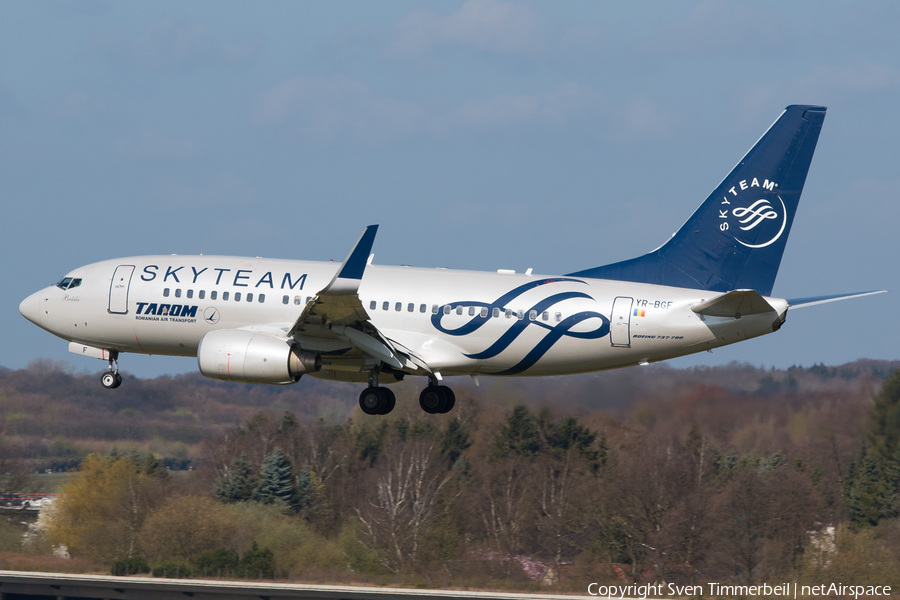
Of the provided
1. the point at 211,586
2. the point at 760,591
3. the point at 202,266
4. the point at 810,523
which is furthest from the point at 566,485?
the point at 202,266

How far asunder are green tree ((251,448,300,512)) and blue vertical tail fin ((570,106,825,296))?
49.3 meters

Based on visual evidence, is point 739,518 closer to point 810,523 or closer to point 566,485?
point 810,523

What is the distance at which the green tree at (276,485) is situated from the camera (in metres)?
79.6

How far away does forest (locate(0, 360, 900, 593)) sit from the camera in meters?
61.1

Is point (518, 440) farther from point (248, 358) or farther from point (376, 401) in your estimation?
point (248, 358)

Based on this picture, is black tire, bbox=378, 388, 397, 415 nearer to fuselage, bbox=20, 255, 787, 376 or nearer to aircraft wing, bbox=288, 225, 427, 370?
aircraft wing, bbox=288, 225, 427, 370

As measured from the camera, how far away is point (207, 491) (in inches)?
3157

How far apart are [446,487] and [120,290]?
40.0m

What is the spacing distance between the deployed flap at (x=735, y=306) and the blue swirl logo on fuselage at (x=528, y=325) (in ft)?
10.0

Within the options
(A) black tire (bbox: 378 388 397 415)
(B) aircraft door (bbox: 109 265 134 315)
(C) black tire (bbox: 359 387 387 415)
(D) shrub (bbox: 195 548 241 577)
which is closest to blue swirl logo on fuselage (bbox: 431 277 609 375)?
(A) black tire (bbox: 378 388 397 415)

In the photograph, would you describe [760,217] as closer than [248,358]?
No

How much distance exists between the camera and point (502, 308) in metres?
35.6

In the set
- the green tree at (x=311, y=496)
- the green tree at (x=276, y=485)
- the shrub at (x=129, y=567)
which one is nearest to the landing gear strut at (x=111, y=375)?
the shrub at (x=129, y=567)

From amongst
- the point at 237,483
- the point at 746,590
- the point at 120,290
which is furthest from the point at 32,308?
the point at 237,483
